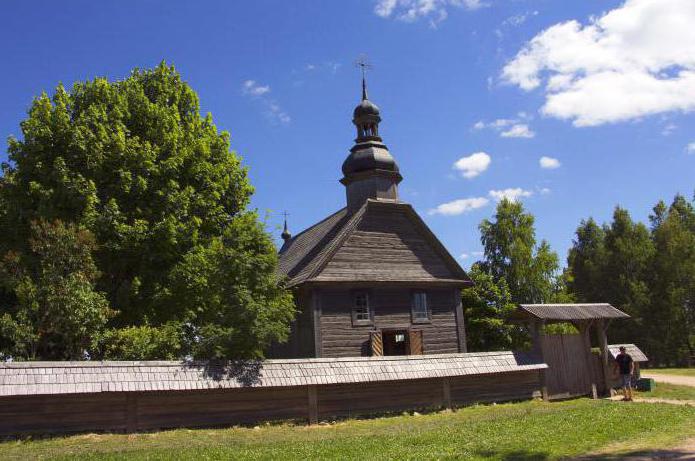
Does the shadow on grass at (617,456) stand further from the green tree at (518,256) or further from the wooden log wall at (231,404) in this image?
the green tree at (518,256)

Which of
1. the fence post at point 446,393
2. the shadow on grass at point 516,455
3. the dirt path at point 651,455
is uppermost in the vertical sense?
the fence post at point 446,393

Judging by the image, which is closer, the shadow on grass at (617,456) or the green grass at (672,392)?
the shadow on grass at (617,456)

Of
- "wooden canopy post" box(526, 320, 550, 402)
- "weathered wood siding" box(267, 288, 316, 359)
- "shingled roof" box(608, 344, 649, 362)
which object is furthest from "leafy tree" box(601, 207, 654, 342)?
"weathered wood siding" box(267, 288, 316, 359)

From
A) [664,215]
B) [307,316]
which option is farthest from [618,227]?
[307,316]

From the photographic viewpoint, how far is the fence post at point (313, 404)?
17.6m

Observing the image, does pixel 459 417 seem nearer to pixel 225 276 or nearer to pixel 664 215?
pixel 225 276

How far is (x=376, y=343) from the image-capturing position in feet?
85.6

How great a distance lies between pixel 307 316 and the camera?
84.8ft

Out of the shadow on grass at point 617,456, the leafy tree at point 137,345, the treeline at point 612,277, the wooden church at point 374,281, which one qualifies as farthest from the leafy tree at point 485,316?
the shadow on grass at point 617,456

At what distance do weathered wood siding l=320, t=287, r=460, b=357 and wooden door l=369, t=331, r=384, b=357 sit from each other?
200mm

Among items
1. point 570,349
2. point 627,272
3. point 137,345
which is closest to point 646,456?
point 570,349

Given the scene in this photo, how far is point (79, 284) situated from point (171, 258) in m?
4.51

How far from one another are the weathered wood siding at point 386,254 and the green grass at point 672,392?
9.80m

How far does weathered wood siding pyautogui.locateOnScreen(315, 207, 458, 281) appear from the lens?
87.0 ft
